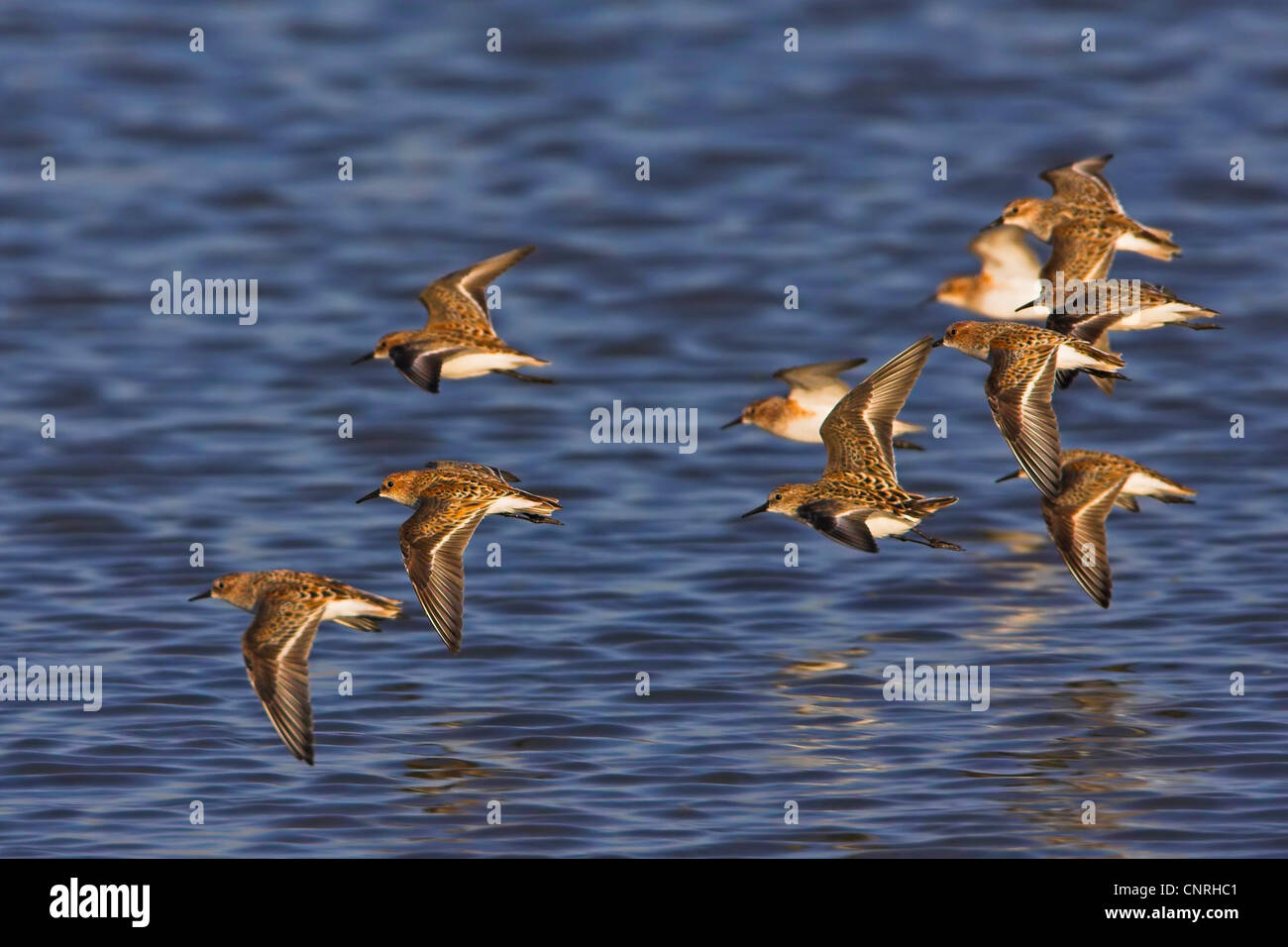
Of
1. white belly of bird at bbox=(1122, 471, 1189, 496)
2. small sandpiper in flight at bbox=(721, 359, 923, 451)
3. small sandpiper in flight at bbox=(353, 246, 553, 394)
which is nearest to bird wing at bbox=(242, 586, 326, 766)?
small sandpiper in flight at bbox=(353, 246, 553, 394)

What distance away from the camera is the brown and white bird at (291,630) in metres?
10.4

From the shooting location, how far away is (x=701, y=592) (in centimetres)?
1631

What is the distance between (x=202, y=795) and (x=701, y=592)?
530cm

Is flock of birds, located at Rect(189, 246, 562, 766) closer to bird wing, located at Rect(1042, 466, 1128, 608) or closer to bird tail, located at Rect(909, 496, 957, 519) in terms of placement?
bird tail, located at Rect(909, 496, 957, 519)

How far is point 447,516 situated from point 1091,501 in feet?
13.7

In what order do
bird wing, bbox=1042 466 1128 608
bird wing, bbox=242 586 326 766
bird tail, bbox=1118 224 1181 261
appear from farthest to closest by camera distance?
bird tail, bbox=1118 224 1181 261, bird wing, bbox=1042 466 1128 608, bird wing, bbox=242 586 326 766

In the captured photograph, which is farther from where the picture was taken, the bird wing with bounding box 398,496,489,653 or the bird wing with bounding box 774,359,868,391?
the bird wing with bounding box 774,359,868,391

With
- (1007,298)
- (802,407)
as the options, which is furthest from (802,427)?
(1007,298)

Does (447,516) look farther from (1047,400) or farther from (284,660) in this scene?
(1047,400)

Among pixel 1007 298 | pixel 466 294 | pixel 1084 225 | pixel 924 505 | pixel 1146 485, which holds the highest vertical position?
pixel 1007 298

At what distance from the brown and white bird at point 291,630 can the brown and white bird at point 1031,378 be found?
3.62 meters

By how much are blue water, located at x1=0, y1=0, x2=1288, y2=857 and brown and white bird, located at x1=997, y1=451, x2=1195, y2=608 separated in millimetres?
1154

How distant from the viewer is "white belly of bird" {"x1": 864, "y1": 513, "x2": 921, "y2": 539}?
1230cm

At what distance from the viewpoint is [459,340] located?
13.7 m
